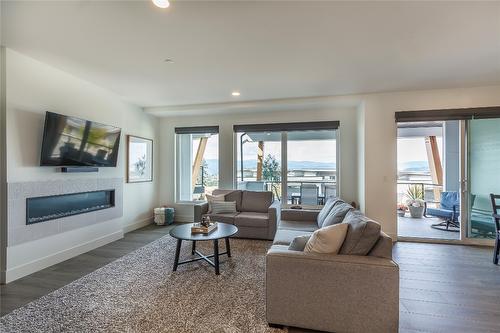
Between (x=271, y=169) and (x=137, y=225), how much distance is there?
3.15m

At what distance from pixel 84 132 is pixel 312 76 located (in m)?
3.50

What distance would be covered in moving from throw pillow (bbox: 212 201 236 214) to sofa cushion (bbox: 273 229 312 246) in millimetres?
1553

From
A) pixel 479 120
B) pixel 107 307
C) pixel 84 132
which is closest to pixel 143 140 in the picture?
pixel 84 132

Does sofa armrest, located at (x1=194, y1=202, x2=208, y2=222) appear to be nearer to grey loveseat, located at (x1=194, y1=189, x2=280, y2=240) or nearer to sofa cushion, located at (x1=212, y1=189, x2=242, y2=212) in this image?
grey loveseat, located at (x1=194, y1=189, x2=280, y2=240)

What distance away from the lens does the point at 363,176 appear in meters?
4.48

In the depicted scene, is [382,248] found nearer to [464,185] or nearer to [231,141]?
[464,185]

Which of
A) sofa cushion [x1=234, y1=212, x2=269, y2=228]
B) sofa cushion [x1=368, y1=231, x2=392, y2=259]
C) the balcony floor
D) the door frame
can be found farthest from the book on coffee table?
the door frame

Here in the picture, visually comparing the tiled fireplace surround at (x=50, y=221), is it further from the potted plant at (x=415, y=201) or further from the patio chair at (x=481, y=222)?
the potted plant at (x=415, y=201)

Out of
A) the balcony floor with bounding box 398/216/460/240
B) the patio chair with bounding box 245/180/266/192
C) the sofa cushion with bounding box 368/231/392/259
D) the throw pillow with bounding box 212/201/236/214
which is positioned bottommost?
the balcony floor with bounding box 398/216/460/240

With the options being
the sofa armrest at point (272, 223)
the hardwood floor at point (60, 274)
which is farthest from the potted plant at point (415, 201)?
the hardwood floor at point (60, 274)

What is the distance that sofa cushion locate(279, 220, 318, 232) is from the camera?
11.7 ft

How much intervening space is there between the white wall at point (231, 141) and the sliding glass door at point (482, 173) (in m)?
1.84

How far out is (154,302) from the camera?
2.38 m

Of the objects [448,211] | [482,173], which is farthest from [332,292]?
[448,211]
